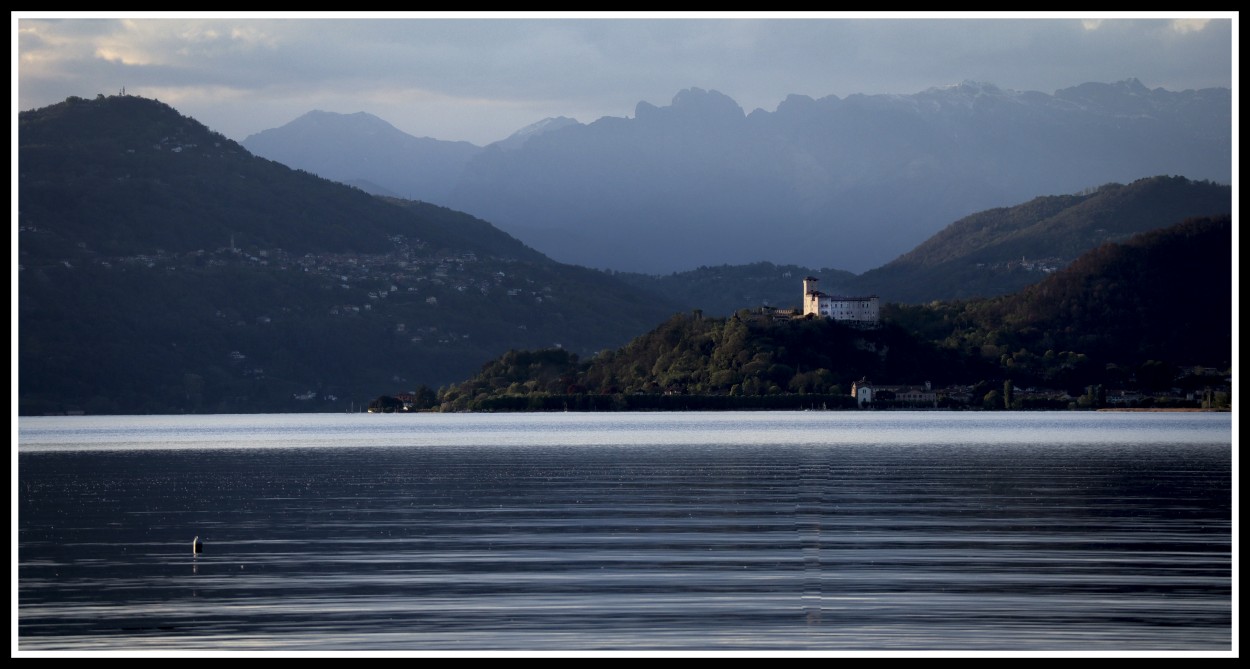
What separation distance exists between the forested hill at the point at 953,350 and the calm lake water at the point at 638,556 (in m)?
98.8

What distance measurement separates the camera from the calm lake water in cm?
2214

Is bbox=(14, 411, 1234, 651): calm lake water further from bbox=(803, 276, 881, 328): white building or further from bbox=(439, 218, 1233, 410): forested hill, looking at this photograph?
bbox=(803, 276, 881, 328): white building

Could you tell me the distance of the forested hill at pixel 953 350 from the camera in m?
158

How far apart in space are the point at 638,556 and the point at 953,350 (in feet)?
476

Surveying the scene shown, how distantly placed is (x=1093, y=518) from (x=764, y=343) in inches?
4812

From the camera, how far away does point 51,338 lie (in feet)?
602

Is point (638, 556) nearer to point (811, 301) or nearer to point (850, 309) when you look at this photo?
point (850, 309)

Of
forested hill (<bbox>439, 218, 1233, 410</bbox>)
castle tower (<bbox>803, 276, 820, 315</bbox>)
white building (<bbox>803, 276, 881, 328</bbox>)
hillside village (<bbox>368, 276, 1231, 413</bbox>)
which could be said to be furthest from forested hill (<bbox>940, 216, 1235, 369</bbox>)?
castle tower (<bbox>803, 276, 820, 315</bbox>)

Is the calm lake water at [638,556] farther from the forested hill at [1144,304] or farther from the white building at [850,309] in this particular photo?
the forested hill at [1144,304]

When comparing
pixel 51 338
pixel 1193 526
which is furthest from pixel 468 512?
pixel 51 338

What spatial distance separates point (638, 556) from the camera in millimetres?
29391

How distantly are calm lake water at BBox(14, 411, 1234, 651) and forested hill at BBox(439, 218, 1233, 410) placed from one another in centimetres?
9877

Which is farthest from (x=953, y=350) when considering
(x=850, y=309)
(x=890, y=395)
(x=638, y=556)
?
(x=638, y=556)

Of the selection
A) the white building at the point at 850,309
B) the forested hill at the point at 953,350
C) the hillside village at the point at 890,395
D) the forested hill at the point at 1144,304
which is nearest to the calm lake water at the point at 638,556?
the hillside village at the point at 890,395
